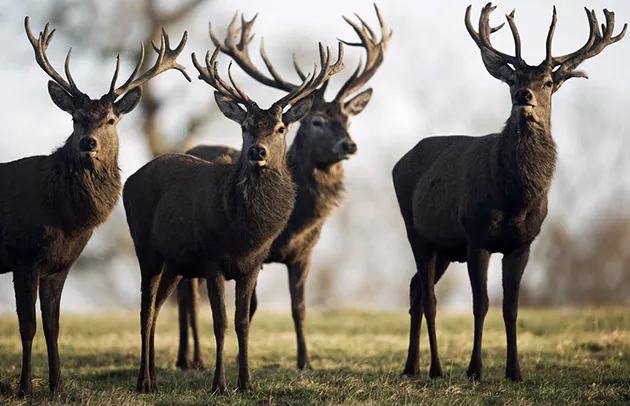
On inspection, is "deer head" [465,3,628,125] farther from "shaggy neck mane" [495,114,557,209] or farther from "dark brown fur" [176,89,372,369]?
"dark brown fur" [176,89,372,369]

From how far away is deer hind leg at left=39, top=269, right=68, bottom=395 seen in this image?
9.09m

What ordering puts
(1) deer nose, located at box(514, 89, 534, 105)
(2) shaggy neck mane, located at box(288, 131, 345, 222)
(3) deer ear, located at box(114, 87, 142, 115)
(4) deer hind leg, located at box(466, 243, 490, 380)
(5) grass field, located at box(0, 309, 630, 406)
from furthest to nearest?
1. (2) shaggy neck mane, located at box(288, 131, 345, 222)
2. (3) deer ear, located at box(114, 87, 142, 115)
3. (4) deer hind leg, located at box(466, 243, 490, 380)
4. (1) deer nose, located at box(514, 89, 534, 105)
5. (5) grass field, located at box(0, 309, 630, 406)

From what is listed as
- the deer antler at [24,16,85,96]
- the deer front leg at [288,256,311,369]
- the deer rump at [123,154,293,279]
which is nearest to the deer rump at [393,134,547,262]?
the deer rump at [123,154,293,279]

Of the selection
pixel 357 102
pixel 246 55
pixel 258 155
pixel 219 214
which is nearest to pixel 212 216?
pixel 219 214

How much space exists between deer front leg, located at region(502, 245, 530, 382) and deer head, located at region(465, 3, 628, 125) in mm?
1257

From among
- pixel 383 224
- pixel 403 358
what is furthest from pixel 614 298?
pixel 403 358

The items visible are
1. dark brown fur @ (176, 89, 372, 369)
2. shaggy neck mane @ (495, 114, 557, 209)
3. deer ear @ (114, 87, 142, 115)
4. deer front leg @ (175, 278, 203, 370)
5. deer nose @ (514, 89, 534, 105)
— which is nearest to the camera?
deer nose @ (514, 89, 534, 105)

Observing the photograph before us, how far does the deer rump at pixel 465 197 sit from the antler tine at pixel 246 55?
3.18 meters

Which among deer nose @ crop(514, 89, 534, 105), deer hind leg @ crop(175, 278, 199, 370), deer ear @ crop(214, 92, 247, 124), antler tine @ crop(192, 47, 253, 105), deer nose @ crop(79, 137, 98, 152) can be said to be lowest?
deer hind leg @ crop(175, 278, 199, 370)

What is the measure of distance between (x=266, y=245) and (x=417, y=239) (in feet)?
6.54

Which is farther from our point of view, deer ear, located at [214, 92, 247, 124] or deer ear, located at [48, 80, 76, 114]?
deer ear, located at [214, 92, 247, 124]

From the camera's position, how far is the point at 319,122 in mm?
12719

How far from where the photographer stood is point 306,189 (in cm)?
1244

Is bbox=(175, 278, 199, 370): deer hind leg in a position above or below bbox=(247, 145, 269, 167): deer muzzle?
below
